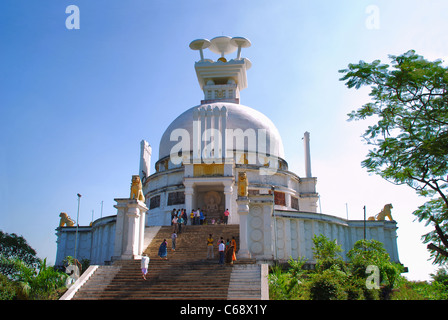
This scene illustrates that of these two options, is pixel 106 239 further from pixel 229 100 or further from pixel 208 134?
pixel 229 100

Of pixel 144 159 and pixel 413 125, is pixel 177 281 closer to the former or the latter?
pixel 413 125

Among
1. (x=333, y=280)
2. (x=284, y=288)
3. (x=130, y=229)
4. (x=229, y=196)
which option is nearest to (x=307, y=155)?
(x=229, y=196)

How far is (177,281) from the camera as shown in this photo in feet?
59.1

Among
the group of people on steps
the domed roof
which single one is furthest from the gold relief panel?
the group of people on steps

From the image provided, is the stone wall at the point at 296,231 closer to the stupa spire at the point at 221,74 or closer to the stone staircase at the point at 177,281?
the stone staircase at the point at 177,281

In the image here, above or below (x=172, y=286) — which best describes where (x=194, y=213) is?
above

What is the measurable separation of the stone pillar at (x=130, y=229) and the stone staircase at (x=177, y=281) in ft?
3.83

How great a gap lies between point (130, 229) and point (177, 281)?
17.0ft

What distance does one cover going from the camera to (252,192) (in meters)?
34.1

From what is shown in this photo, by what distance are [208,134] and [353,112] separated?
19.2m

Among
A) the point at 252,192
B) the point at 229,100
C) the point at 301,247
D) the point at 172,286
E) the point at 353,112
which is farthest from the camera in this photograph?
the point at 229,100
